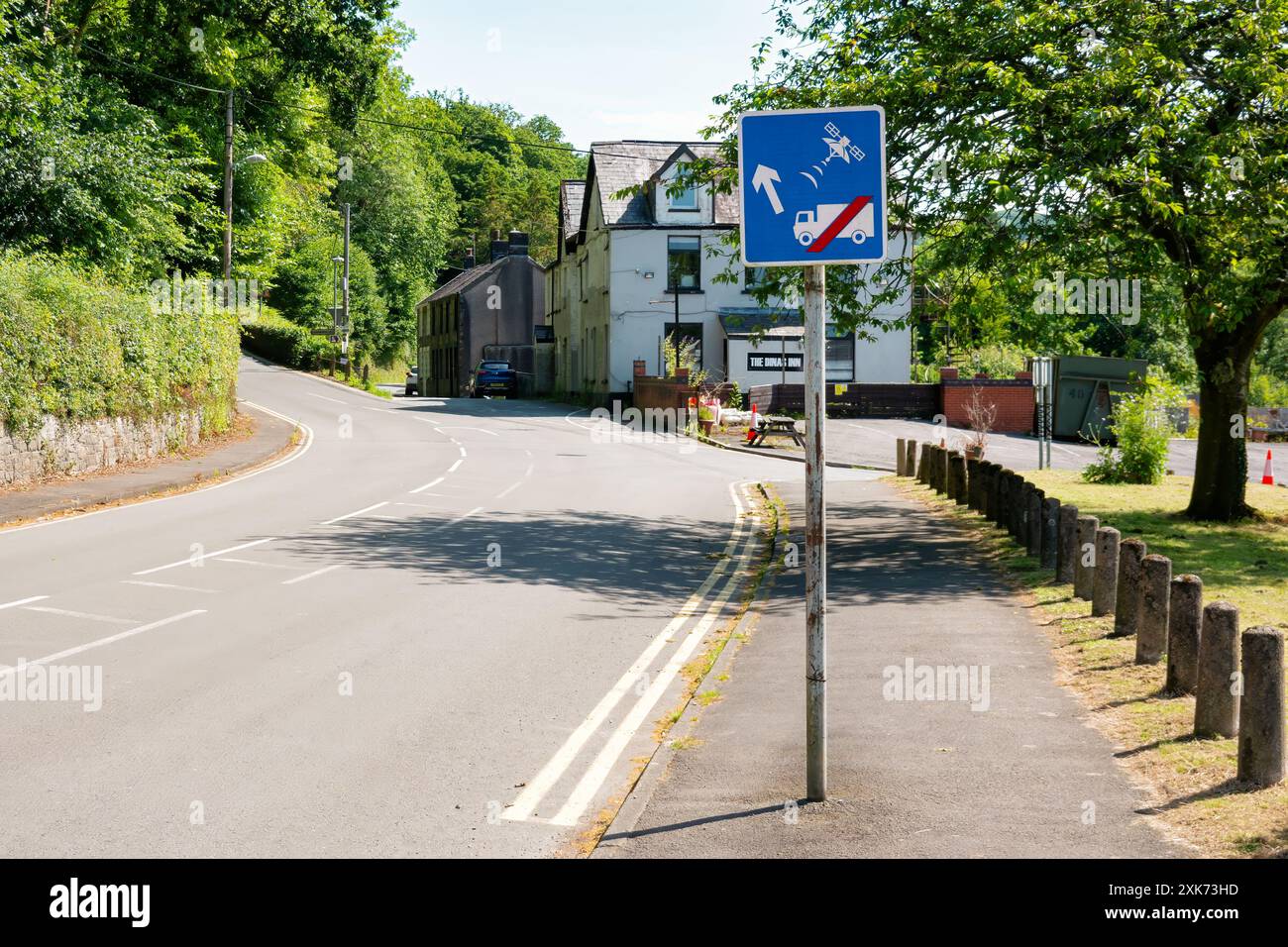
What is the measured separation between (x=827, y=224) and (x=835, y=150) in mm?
353

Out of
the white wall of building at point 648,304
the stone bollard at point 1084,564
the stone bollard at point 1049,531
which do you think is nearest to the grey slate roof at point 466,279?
the white wall of building at point 648,304

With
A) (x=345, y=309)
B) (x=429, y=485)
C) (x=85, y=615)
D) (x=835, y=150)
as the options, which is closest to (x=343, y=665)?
(x=85, y=615)

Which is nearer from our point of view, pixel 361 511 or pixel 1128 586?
pixel 1128 586

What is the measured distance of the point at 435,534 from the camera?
1658 centimetres

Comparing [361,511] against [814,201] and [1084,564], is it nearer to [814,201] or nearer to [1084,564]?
[1084,564]

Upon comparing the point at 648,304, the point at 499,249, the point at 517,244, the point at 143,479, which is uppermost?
the point at 517,244

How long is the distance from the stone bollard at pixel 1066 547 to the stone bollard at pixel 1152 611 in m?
3.39

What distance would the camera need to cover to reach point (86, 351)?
22.4 metres

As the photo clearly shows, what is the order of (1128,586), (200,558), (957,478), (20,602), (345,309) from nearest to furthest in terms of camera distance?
1. (1128,586)
2. (20,602)
3. (200,558)
4. (957,478)
5. (345,309)

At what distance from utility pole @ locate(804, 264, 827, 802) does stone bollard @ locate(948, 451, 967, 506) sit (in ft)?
47.3

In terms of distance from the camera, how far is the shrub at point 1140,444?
2377 centimetres

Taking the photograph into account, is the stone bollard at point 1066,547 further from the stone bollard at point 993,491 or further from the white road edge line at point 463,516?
the white road edge line at point 463,516

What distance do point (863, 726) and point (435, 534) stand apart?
1028cm

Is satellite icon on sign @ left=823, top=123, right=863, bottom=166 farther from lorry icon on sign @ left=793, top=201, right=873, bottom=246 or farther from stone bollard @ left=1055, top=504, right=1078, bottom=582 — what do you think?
stone bollard @ left=1055, top=504, right=1078, bottom=582
